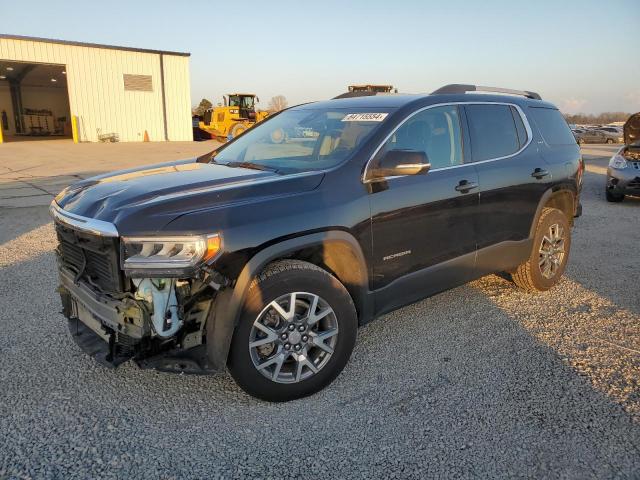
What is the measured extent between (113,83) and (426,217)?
3116 centimetres

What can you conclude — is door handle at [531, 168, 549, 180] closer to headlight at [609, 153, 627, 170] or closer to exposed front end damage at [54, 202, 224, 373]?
exposed front end damage at [54, 202, 224, 373]

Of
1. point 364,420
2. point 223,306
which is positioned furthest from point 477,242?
point 223,306

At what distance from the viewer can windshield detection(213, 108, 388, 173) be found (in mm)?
3492

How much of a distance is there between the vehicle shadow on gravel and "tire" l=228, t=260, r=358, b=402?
0.48ft

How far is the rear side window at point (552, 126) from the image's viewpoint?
485 cm

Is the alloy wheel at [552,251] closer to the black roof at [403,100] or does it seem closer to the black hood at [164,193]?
the black roof at [403,100]

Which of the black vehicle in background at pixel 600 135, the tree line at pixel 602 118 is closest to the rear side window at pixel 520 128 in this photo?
the black vehicle in background at pixel 600 135

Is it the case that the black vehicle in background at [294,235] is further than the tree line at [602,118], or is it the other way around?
the tree line at [602,118]

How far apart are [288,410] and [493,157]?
2.70m

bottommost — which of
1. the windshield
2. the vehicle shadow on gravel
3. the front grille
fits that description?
the vehicle shadow on gravel

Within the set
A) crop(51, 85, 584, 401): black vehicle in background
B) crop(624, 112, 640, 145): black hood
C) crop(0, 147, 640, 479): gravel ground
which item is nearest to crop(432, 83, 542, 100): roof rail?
crop(51, 85, 584, 401): black vehicle in background

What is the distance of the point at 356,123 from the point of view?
3674mm

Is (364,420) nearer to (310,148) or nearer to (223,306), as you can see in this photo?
(223,306)

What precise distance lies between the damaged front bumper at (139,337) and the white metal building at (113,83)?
2985 centimetres
